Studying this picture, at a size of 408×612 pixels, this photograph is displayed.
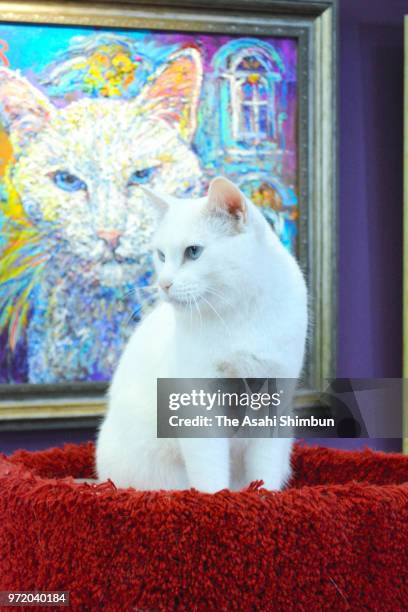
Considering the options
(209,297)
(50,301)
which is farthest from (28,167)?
(209,297)

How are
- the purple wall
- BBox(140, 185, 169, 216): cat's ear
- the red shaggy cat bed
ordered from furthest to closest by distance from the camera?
the purple wall < BBox(140, 185, 169, 216): cat's ear < the red shaggy cat bed

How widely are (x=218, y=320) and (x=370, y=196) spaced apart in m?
1.04

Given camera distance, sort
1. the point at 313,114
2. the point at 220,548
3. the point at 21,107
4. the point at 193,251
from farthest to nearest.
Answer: the point at 313,114 < the point at 21,107 < the point at 193,251 < the point at 220,548

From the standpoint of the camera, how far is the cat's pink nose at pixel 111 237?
1582mm

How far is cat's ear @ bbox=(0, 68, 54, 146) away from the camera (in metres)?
1.53

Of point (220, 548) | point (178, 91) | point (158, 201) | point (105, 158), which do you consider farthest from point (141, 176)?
point (220, 548)

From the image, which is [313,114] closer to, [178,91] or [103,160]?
[178,91]

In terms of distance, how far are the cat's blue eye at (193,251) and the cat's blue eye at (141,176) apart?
0.87m

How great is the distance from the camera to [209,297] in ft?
2.55

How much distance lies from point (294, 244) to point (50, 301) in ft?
1.95

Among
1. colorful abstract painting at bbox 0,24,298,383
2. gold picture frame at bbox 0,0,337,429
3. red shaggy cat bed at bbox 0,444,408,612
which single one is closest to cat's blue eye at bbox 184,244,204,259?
red shaggy cat bed at bbox 0,444,408,612

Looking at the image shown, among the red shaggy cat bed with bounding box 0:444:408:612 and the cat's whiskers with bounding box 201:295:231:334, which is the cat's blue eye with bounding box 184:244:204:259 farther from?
the red shaggy cat bed with bounding box 0:444:408:612

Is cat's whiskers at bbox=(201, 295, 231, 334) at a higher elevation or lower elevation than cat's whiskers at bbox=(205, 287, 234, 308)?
lower

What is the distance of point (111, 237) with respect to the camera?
1.59 metres
